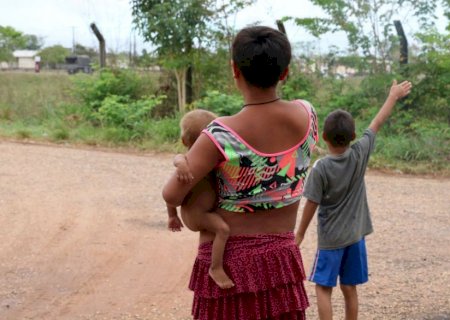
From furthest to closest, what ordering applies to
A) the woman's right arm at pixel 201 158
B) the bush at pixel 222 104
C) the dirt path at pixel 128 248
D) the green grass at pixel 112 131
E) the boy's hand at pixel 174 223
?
the bush at pixel 222 104
the green grass at pixel 112 131
the dirt path at pixel 128 248
the boy's hand at pixel 174 223
the woman's right arm at pixel 201 158

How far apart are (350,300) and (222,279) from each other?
173 cm

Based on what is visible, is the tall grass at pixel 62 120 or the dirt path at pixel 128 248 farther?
the tall grass at pixel 62 120

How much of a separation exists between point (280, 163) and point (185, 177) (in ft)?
1.01

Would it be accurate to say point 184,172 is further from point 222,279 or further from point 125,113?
point 125,113

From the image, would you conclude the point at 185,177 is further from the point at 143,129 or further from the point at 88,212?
the point at 143,129

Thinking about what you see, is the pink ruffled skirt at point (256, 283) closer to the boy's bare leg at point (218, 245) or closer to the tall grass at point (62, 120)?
the boy's bare leg at point (218, 245)

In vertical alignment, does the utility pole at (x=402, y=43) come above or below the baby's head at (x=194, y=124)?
above

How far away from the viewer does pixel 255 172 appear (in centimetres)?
215

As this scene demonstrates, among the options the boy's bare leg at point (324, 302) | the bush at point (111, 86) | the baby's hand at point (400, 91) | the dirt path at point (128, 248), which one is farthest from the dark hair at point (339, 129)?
the bush at point (111, 86)

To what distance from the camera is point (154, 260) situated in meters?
5.50

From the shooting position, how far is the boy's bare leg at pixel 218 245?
7.24ft

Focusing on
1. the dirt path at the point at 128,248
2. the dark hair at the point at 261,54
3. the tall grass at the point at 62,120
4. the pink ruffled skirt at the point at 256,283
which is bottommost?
the dirt path at the point at 128,248

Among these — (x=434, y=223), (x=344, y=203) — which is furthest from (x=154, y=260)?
(x=434, y=223)

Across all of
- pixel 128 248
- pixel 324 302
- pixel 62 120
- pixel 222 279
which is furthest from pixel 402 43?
pixel 222 279
